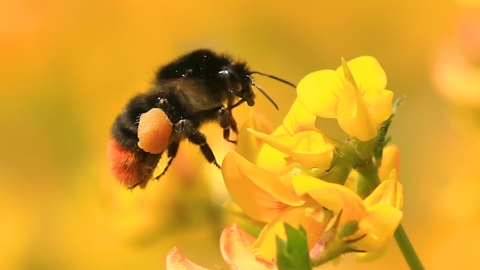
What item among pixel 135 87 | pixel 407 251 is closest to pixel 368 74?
pixel 407 251

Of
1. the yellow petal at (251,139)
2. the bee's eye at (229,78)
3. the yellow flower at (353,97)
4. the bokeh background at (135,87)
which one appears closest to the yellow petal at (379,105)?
the yellow flower at (353,97)

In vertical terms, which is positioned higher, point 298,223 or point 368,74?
point 368,74

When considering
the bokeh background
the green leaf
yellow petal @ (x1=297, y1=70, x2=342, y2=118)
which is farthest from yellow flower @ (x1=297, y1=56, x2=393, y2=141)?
the bokeh background

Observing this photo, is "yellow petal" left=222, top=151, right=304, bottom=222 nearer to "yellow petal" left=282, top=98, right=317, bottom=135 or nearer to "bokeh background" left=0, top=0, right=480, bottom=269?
"yellow petal" left=282, top=98, right=317, bottom=135

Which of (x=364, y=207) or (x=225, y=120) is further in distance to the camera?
(x=225, y=120)

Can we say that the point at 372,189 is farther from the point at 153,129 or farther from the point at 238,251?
the point at 153,129

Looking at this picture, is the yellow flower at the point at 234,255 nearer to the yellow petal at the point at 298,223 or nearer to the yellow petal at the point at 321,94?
the yellow petal at the point at 298,223
